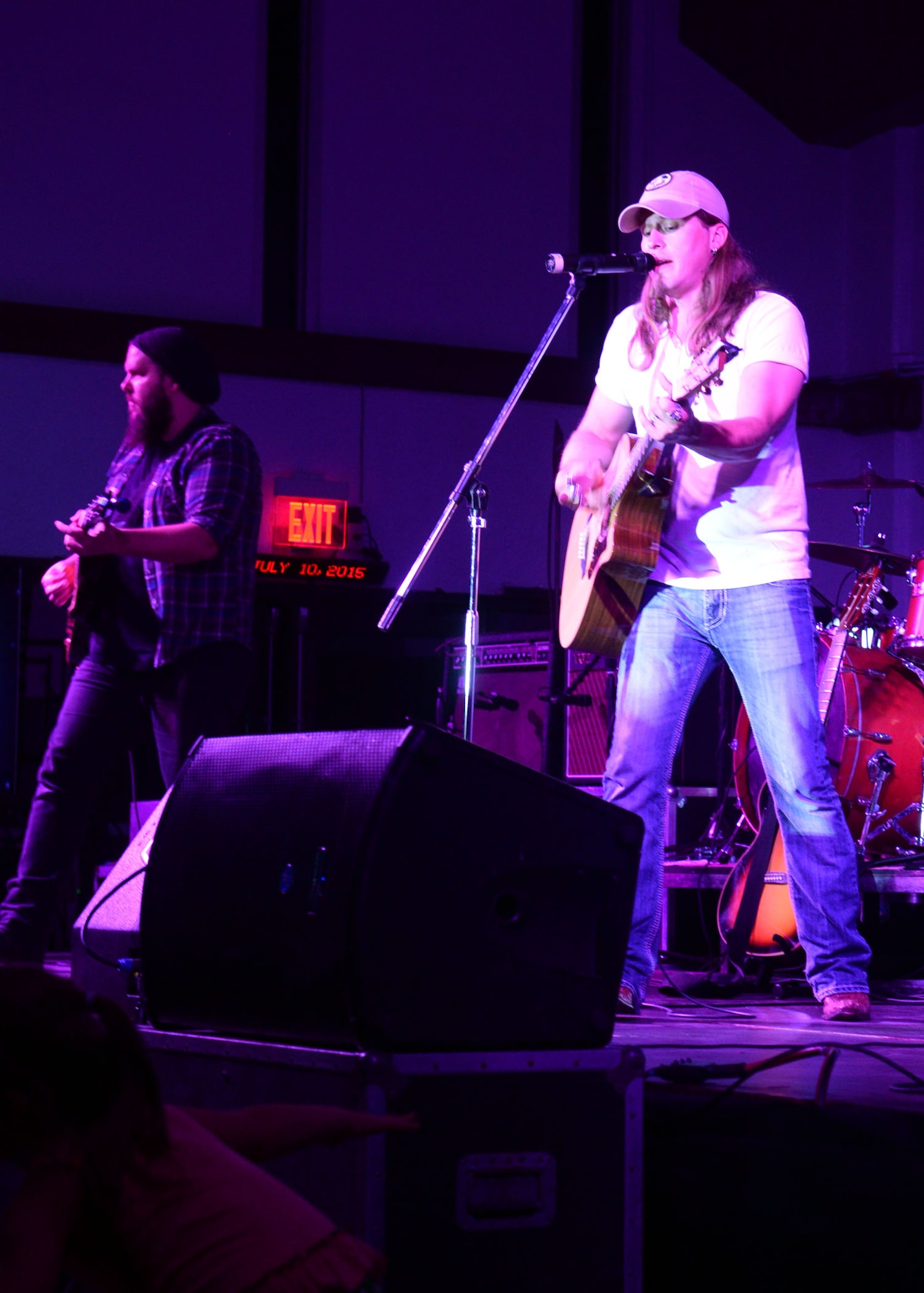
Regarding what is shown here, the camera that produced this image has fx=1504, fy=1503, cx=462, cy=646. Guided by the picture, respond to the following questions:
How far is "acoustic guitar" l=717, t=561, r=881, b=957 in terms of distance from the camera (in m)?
4.72

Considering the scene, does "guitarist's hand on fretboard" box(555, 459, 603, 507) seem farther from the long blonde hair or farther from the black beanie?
the black beanie

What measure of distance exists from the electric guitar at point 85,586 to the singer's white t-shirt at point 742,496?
1.34m

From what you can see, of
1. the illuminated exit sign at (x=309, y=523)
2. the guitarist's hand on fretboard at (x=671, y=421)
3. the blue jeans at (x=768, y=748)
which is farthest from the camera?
the illuminated exit sign at (x=309, y=523)

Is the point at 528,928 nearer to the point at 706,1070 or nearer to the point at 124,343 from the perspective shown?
the point at 706,1070

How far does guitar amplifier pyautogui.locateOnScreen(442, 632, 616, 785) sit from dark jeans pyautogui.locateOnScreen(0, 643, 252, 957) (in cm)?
275

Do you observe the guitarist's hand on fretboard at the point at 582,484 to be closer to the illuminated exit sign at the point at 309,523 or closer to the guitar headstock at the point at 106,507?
the guitar headstock at the point at 106,507

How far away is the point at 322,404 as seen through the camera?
9328 mm

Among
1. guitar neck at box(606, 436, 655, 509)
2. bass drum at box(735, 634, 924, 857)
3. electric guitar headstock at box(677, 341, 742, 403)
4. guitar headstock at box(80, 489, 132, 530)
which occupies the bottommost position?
bass drum at box(735, 634, 924, 857)

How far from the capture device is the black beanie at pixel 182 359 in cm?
369

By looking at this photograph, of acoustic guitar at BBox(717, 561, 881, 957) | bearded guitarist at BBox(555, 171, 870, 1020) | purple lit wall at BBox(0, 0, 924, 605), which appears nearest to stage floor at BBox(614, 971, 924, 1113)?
bearded guitarist at BBox(555, 171, 870, 1020)

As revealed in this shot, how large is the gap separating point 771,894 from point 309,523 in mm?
4924

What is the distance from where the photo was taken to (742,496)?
3.27 metres

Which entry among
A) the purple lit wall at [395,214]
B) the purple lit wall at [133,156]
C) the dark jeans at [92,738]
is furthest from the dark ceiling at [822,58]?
the dark jeans at [92,738]

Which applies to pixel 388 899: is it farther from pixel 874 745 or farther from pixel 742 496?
pixel 874 745
